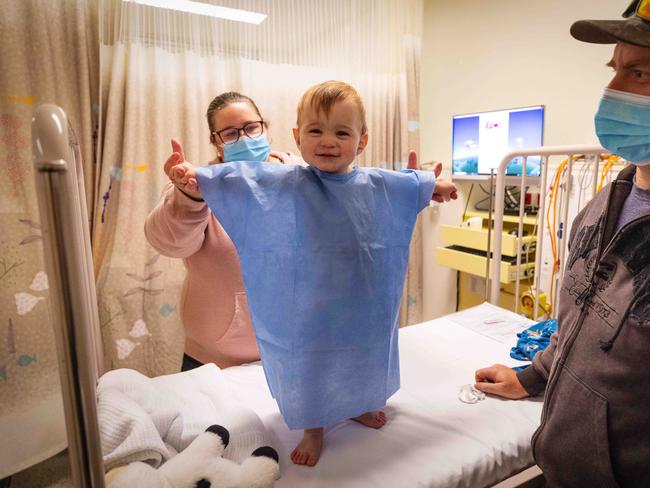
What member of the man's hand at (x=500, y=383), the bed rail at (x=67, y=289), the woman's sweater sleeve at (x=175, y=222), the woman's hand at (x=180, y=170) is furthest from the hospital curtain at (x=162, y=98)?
the bed rail at (x=67, y=289)

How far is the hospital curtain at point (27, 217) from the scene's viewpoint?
190cm

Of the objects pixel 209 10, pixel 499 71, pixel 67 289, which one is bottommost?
pixel 67 289

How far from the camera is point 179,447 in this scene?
103 cm

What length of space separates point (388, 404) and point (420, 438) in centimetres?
17

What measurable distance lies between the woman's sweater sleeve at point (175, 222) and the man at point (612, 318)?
35.0 inches

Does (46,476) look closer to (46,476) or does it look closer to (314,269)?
(46,476)

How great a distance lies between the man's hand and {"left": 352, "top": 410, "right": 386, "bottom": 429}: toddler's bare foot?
0.36 meters

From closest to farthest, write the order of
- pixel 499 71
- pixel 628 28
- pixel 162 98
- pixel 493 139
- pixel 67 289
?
pixel 67 289 → pixel 628 28 → pixel 162 98 → pixel 493 139 → pixel 499 71

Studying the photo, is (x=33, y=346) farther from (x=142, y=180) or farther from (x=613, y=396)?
(x=613, y=396)

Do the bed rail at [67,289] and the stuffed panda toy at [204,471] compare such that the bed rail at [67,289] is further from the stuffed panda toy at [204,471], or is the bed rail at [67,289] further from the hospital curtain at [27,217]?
the hospital curtain at [27,217]

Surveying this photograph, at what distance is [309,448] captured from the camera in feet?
3.33

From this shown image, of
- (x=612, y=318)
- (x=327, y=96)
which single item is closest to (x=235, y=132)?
(x=327, y=96)

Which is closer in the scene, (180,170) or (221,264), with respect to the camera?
(180,170)

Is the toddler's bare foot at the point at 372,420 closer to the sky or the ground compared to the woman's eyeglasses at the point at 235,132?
closer to the ground
